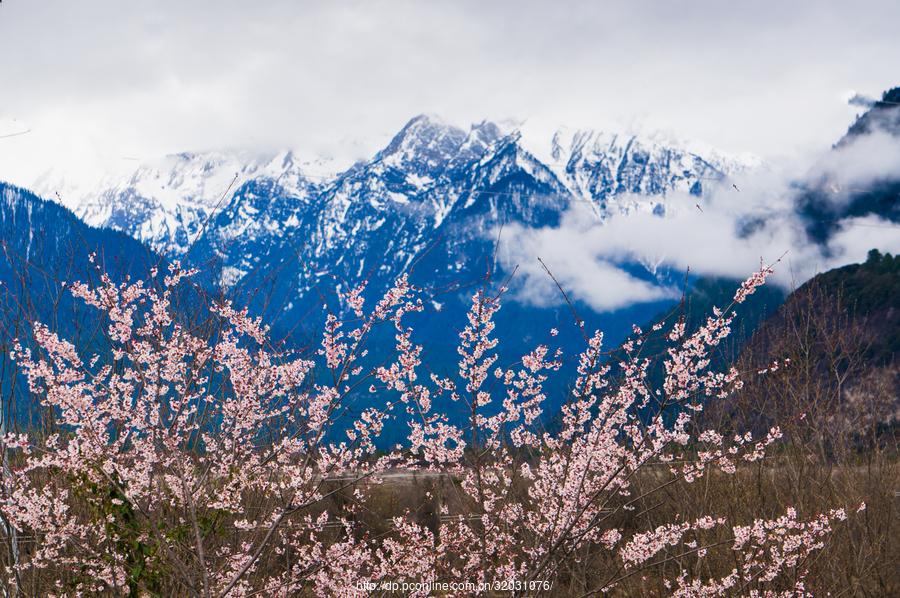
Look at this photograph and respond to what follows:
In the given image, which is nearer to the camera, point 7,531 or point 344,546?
point 7,531

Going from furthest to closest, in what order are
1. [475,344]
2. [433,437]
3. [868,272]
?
1. [868,272]
2. [433,437]
3. [475,344]

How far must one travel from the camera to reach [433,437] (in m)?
7.51

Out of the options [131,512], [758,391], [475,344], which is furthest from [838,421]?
[131,512]

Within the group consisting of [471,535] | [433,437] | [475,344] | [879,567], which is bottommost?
[879,567]

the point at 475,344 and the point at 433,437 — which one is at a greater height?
the point at 475,344

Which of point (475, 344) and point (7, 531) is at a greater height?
point (475, 344)

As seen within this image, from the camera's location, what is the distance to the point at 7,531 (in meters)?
6.96

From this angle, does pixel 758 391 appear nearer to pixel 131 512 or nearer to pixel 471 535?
pixel 471 535

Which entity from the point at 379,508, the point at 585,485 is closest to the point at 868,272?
the point at 379,508

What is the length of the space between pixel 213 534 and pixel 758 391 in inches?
347

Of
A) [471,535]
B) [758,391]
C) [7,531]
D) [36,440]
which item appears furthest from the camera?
[758,391]

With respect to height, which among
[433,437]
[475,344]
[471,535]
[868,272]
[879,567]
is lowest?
[879,567]

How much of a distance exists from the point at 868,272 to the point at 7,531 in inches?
4959

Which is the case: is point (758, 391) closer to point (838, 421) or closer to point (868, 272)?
point (838, 421)
